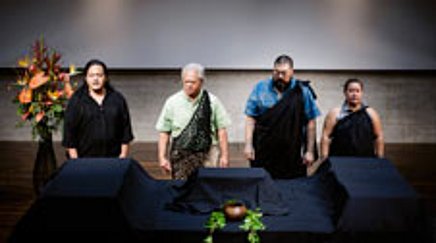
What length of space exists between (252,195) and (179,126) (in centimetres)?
99

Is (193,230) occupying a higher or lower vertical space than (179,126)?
lower

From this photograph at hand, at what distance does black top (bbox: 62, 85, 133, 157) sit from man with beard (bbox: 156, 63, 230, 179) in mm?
297

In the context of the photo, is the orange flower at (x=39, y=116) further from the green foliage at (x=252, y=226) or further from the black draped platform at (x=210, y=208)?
the green foliage at (x=252, y=226)

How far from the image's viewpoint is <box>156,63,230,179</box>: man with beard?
3.52 meters

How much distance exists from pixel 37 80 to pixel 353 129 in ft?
6.89

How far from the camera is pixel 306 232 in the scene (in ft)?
7.84

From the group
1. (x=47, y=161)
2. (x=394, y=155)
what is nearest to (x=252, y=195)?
(x=47, y=161)

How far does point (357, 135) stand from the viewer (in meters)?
3.69

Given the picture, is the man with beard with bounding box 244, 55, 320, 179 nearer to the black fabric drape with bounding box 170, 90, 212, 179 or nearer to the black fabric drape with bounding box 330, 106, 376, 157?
the black fabric drape with bounding box 330, 106, 376, 157

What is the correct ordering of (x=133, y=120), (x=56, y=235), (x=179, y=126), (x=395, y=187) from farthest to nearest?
(x=133, y=120), (x=179, y=126), (x=395, y=187), (x=56, y=235)

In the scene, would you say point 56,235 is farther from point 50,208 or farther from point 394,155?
point 394,155

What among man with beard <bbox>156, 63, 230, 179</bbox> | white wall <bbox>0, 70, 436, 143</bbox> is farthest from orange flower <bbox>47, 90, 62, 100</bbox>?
white wall <bbox>0, 70, 436, 143</bbox>

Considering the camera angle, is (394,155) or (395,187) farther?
(394,155)

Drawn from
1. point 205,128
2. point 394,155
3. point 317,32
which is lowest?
point 394,155
